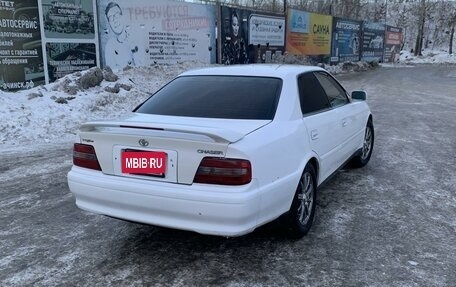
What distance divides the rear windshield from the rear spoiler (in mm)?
584

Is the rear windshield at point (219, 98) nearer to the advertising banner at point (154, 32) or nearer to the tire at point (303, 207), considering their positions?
the tire at point (303, 207)

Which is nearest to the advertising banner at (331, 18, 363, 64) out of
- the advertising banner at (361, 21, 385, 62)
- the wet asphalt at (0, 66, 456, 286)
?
the advertising banner at (361, 21, 385, 62)

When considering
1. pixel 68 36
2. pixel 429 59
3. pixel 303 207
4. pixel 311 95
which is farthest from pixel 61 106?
pixel 429 59

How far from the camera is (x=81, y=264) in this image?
3479 mm

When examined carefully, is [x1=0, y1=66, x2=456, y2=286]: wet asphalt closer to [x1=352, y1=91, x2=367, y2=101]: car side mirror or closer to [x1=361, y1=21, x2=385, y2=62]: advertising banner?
[x1=352, y1=91, x2=367, y2=101]: car side mirror

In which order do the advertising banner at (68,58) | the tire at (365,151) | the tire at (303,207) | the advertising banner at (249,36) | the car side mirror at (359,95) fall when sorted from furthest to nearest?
the advertising banner at (249,36)
the advertising banner at (68,58)
the tire at (365,151)
the car side mirror at (359,95)
the tire at (303,207)

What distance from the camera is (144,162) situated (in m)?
3.26

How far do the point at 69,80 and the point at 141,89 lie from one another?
221 cm

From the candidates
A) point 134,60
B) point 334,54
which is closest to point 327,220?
point 134,60

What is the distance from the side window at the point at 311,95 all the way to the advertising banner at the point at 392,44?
35950mm

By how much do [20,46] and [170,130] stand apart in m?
8.77

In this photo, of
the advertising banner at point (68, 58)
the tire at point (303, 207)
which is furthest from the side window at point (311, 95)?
the advertising banner at point (68, 58)

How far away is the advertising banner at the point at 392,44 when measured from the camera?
38309mm

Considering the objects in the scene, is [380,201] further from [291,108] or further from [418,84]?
[418,84]
